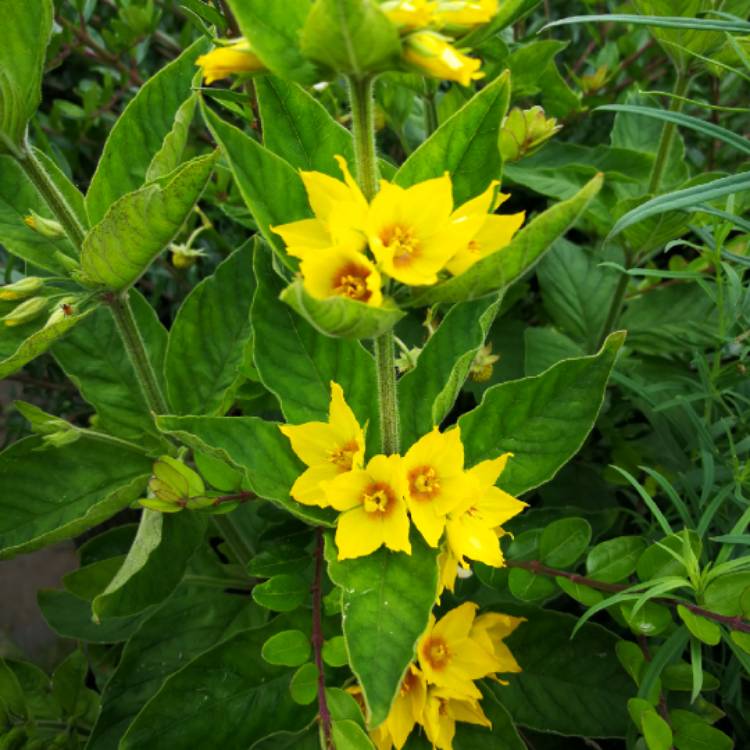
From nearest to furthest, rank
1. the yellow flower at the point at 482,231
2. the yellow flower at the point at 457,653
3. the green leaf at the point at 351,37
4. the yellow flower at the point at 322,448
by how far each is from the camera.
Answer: the green leaf at the point at 351,37 → the yellow flower at the point at 482,231 → the yellow flower at the point at 322,448 → the yellow flower at the point at 457,653

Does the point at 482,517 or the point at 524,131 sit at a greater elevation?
the point at 524,131

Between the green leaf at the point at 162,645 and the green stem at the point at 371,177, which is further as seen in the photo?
the green leaf at the point at 162,645

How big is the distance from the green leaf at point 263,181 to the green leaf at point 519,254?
0.41 ft

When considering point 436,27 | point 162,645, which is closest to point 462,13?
point 436,27

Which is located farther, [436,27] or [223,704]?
[223,704]

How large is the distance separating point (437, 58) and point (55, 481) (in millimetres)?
619

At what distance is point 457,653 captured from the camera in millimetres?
727

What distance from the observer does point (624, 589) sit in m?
0.70

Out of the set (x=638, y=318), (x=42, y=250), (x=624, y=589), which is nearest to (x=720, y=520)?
(x=624, y=589)

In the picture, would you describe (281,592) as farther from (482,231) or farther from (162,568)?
(482,231)

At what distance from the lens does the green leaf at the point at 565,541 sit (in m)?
0.73

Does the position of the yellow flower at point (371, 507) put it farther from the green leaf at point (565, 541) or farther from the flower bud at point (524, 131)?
the flower bud at point (524, 131)

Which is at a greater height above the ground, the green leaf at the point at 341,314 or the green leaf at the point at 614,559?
the green leaf at the point at 341,314

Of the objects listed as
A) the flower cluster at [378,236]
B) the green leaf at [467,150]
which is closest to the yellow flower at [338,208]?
the flower cluster at [378,236]
